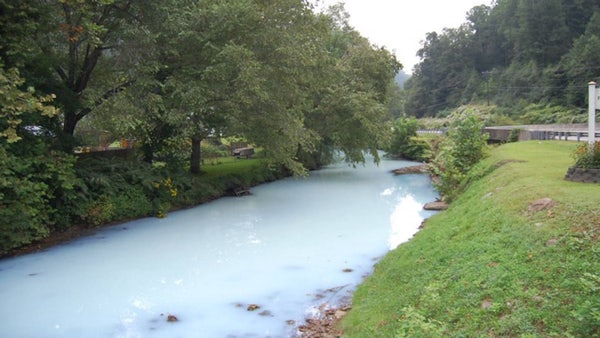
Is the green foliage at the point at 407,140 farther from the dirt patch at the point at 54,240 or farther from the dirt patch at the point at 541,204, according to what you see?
the dirt patch at the point at 541,204

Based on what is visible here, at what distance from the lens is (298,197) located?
19.1 meters

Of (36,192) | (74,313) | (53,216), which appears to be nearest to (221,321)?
(74,313)

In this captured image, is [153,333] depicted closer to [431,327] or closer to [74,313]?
[74,313]

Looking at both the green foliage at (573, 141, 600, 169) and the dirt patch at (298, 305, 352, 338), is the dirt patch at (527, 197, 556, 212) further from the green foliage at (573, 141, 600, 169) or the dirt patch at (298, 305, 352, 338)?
the dirt patch at (298, 305, 352, 338)

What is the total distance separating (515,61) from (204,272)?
212 ft

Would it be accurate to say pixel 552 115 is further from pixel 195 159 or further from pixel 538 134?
pixel 195 159

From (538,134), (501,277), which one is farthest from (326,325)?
(538,134)

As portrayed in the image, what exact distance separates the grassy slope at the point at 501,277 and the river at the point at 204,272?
1.26m

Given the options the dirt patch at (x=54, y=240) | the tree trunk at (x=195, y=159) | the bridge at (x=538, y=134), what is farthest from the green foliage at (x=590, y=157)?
the tree trunk at (x=195, y=159)

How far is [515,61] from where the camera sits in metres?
63.3

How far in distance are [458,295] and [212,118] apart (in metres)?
14.5

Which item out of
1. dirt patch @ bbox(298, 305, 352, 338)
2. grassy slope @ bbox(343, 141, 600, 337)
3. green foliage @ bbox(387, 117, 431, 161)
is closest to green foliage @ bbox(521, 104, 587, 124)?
green foliage @ bbox(387, 117, 431, 161)

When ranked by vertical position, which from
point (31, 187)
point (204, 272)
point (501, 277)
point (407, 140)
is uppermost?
point (407, 140)

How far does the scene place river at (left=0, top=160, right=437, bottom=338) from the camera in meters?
6.97
